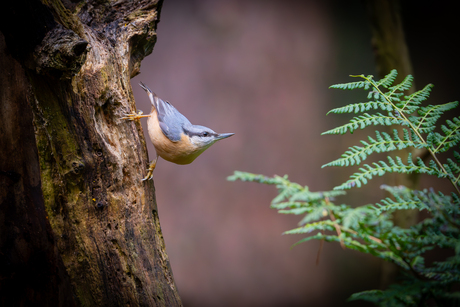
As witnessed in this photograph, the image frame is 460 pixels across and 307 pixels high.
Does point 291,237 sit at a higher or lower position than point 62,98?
lower

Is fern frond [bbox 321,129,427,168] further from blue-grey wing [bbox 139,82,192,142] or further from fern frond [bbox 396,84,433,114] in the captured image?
blue-grey wing [bbox 139,82,192,142]

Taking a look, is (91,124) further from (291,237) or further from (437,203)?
(291,237)

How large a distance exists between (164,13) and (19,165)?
2.08 m

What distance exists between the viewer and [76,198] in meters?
1.14

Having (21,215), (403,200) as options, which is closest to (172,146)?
(21,215)

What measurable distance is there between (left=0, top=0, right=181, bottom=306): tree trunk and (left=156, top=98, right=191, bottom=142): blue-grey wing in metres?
0.30

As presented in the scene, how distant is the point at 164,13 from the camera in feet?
8.70

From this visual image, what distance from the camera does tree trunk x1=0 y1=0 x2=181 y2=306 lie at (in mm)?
1119

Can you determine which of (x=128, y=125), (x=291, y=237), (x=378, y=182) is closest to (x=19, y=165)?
(x=128, y=125)

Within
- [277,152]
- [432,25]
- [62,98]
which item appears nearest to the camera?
[62,98]

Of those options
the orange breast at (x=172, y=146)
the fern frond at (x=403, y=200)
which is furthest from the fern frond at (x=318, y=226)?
the orange breast at (x=172, y=146)

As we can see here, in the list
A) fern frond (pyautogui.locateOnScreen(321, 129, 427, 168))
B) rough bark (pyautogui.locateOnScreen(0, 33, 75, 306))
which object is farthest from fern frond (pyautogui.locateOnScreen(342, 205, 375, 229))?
rough bark (pyautogui.locateOnScreen(0, 33, 75, 306))

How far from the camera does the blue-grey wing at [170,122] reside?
1.53 m

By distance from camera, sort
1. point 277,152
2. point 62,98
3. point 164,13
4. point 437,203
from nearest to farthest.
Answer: point 437,203
point 62,98
point 164,13
point 277,152
